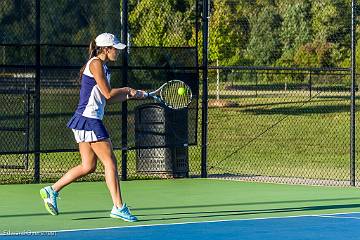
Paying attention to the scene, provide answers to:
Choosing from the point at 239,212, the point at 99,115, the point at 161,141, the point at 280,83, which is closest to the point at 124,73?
the point at 161,141

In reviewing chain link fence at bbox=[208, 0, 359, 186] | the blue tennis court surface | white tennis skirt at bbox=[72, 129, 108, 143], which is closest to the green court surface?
the blue tennis court surface

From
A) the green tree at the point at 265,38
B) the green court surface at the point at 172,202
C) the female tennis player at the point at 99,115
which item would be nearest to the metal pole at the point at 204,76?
the green court surface at the point at 172,202

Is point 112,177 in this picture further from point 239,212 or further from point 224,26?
point 224,26

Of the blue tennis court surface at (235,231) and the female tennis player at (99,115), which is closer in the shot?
the blue tennis court surface at (235,231)

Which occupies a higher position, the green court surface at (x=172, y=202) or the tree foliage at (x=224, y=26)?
the tree foliage at (x=224, y=26)

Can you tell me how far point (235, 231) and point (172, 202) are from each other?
2.87 meters

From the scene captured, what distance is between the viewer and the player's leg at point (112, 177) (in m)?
12.0

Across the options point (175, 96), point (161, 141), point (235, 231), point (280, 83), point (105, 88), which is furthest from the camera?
point (280, 83)

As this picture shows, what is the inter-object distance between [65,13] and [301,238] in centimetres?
661

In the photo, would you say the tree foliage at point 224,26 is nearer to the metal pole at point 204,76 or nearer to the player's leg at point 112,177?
the metal pole at point 204,76

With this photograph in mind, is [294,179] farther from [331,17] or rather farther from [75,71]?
[331,17]

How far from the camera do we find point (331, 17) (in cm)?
2741

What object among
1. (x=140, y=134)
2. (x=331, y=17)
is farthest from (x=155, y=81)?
(x=331, y=17)

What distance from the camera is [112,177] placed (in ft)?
39.5
